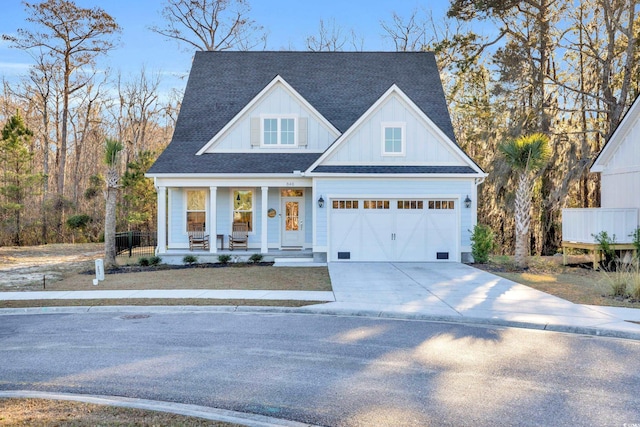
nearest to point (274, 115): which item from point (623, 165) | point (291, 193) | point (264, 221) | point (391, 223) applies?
point (291, 193)

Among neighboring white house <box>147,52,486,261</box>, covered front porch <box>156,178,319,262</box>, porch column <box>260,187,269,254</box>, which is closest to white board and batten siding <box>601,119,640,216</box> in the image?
neighboring white house <box>147,52,486,261</box>

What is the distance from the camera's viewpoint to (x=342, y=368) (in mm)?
6949

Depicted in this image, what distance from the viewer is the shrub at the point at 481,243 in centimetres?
1903

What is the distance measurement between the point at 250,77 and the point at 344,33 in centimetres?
1604

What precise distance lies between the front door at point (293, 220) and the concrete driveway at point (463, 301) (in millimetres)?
5154

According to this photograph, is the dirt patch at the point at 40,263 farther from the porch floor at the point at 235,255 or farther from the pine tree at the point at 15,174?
the pine tree at the point at 15,174

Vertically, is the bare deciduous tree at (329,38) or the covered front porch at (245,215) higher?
the bare deciduous tree at (329,38)

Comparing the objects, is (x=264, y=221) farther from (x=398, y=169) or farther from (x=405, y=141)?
(x=405, y=141)

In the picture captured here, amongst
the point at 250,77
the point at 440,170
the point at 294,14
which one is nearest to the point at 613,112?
the point at 440,170

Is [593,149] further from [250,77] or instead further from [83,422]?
[83,422]

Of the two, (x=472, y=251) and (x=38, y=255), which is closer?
(x=472, y=251)

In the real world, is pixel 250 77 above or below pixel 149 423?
above

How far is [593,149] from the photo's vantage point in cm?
2769

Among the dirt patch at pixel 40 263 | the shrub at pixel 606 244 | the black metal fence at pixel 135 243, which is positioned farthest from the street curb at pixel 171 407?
the black metal fence at pixel 135 243
